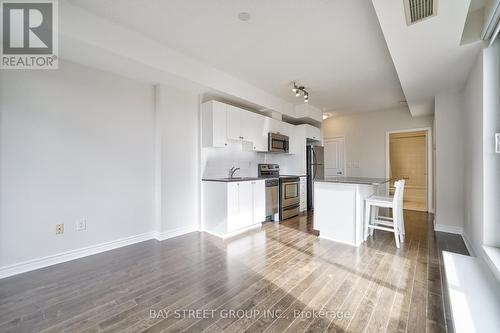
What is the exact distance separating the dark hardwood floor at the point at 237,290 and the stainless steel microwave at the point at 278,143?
229 centimetres

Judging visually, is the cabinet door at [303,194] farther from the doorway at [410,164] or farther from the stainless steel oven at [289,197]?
the doorway at [410,164]

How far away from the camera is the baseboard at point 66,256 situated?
7.36 ft

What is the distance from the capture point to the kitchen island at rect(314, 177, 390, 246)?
3007 mm

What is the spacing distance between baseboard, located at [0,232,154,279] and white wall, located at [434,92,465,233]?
4.87 metres

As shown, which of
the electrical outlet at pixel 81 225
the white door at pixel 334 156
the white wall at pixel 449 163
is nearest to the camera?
the electrical outlet at pixel 81 225

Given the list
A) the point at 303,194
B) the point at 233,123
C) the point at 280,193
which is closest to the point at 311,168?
the point at 303,194

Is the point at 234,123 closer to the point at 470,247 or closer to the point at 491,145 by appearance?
the point at 491,145

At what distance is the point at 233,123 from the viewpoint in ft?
13.0

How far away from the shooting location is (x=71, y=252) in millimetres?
2605

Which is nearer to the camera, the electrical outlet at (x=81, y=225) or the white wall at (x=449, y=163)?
the electrical outlet at (x=81, y=225)

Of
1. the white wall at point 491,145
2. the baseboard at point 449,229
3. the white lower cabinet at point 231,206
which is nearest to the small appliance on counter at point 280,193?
the white lower cabinet at point 231,206

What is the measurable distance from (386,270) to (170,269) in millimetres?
2282

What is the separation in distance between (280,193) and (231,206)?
54.4 inches

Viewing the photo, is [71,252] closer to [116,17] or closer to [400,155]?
[116,17]
